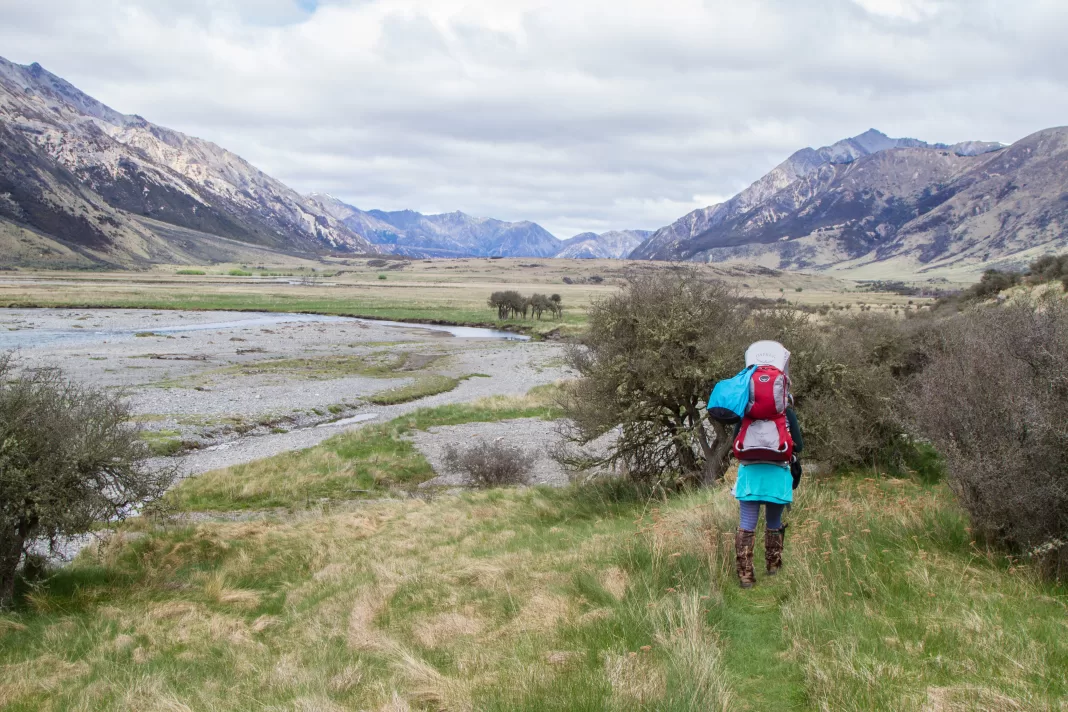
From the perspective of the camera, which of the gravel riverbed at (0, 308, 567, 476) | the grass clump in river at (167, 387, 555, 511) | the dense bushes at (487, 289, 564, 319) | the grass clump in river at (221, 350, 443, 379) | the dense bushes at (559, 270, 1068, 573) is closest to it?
the dense bushes at (559, 270, 1068, 573)

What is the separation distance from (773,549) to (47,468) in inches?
423

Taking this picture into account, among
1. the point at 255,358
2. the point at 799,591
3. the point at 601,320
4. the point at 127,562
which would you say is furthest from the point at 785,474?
the point at 255,358

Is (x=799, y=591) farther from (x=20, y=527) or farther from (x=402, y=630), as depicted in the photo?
(x=20, y=527)

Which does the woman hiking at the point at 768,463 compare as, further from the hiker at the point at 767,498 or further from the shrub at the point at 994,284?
the shrub at the point at 994,284

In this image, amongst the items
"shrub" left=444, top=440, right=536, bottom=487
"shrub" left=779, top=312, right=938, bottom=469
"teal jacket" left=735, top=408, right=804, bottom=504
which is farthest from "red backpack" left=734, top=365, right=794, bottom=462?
"shrub" left=444, top=440, right=536, bottom=487

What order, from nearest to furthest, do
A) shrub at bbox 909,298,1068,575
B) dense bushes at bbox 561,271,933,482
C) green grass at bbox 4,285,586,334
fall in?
shrub at bbox 909,298,1068,575, dense bushes at bbox 561,271,933,482, green grass at bbox 4,285,586,334

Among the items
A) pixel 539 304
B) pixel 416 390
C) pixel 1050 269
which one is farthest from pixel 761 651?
pixel 539 304

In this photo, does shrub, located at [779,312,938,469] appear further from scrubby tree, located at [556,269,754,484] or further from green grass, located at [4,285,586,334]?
green grass, located at [4,285,586,334]

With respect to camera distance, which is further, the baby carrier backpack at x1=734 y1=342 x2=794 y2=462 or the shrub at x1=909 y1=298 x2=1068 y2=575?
the baby carrier backpack at x1=734 y1=342 x2=794 y2=462

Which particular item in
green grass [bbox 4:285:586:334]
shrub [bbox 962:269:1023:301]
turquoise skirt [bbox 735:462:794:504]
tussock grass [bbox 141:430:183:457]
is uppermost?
shrub [bbox 962:269:1023:301]

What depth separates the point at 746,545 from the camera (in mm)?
6918

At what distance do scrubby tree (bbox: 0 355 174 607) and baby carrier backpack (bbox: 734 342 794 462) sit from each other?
10170 millimetres

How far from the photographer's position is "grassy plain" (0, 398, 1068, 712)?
4562mm

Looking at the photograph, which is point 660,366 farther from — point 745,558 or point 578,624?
point 578,624
